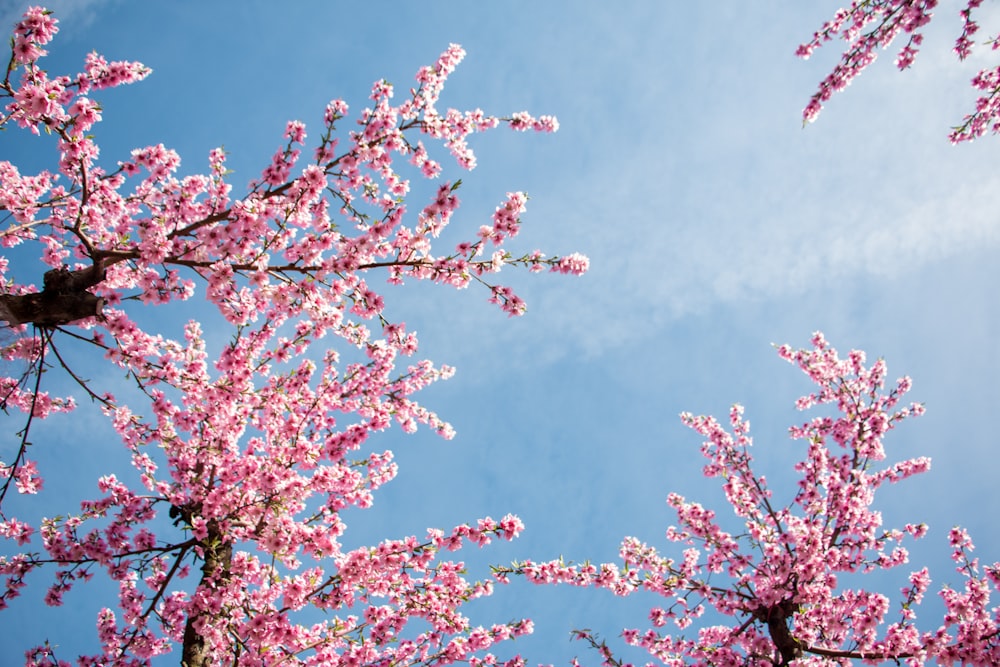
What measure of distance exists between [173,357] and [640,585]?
8.89 meters

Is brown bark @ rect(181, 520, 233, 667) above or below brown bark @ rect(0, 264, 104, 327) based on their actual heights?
below

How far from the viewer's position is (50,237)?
805cm

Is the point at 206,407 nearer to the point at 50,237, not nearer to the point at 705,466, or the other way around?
the point at 50,237

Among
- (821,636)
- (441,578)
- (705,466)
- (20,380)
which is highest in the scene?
(705,466)

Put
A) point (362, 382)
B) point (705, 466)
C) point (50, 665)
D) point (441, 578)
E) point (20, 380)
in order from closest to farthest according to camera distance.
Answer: point (20, 380) → point (50, 665) → point (441, 578) → point (362, 382) → point (705, 466)

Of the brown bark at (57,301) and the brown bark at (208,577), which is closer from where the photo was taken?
the brown bark at (57,301)

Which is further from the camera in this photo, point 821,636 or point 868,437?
point 868,437

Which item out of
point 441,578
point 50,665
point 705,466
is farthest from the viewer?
point 705,466

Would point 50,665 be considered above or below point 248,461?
below

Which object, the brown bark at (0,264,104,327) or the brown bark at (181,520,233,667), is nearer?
the brown bark at (0,264,104,327)

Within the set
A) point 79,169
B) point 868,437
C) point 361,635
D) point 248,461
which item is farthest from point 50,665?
point 868,437

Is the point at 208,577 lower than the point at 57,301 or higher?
lower

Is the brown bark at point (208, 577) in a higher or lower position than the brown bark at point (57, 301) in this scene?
lower

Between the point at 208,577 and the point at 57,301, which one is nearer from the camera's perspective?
the point at 57,301
